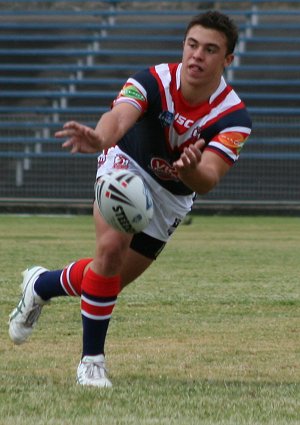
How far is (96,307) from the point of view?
5.37 m

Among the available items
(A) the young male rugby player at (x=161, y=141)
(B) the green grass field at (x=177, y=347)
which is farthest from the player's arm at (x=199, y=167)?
(B) the green grass field at (x=177, y=347)

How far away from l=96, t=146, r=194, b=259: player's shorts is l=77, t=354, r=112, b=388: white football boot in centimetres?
67

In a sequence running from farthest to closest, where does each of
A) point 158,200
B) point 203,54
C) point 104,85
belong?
point 104,85
point 158,200
point 203,54

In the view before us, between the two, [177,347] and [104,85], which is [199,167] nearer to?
[177,347]

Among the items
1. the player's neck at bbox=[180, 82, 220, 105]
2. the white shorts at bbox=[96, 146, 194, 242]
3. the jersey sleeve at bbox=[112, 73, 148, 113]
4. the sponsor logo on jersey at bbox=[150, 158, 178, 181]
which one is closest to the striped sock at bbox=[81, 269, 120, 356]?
the white shorts at bbox=[96, 146, 194, 242]

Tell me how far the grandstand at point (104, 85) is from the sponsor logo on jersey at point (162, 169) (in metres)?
13.9

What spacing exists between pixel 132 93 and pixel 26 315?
1.37 meters

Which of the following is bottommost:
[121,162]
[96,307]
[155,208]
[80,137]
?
[96,307]

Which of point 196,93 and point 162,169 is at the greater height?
point 196,93

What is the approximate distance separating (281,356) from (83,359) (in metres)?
1.36

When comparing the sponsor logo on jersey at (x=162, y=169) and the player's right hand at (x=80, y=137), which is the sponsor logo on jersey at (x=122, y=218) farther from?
the sponsor logo on jersey at (x=162, y=169)

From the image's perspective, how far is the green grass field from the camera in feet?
14.4

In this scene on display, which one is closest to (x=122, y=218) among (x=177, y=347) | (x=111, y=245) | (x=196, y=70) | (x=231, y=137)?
(x=111, y=245)

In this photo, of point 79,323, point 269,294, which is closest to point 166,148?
point 79,323
